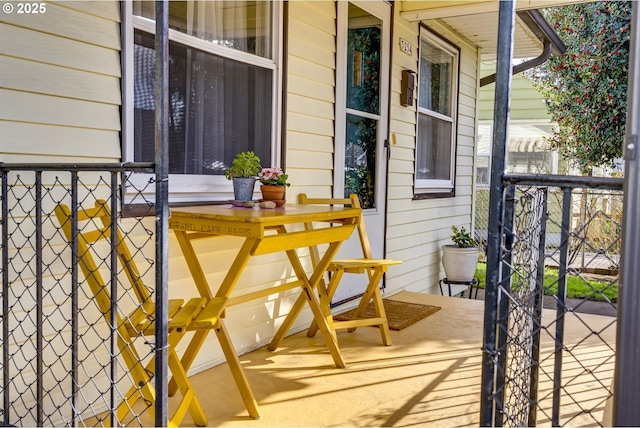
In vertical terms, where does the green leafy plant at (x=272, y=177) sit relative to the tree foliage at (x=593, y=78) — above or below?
below

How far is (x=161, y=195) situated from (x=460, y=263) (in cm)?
476

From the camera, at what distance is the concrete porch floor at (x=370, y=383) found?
2.66m

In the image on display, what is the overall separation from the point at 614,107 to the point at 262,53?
5782mm

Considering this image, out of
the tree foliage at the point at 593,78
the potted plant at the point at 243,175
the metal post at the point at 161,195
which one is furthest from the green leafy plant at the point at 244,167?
the tree foliage at the point at 593,78

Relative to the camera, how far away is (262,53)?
356cm

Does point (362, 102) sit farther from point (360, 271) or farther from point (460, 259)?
point (460, 259)

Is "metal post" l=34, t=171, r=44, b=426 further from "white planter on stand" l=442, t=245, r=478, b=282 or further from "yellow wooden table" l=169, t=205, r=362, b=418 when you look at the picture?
"white planter on stand" l=442, t=245, r=478, b=282

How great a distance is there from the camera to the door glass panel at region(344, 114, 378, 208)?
15.3 ft

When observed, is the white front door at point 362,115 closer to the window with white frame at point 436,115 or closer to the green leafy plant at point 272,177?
the window with white frame at point 436,115

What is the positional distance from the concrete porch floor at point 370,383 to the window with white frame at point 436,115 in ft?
7.51

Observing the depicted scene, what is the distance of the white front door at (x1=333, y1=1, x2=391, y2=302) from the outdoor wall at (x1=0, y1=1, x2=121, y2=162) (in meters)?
2.08

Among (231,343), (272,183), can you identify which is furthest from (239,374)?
(272,183)

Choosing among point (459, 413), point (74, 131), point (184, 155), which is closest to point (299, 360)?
point (459, 413)

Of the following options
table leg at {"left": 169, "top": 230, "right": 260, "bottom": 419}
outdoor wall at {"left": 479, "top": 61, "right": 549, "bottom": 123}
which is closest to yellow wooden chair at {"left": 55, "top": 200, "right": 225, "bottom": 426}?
table leg at {"left": 169, "top": 230, "right": 260, "bottom": 419}
